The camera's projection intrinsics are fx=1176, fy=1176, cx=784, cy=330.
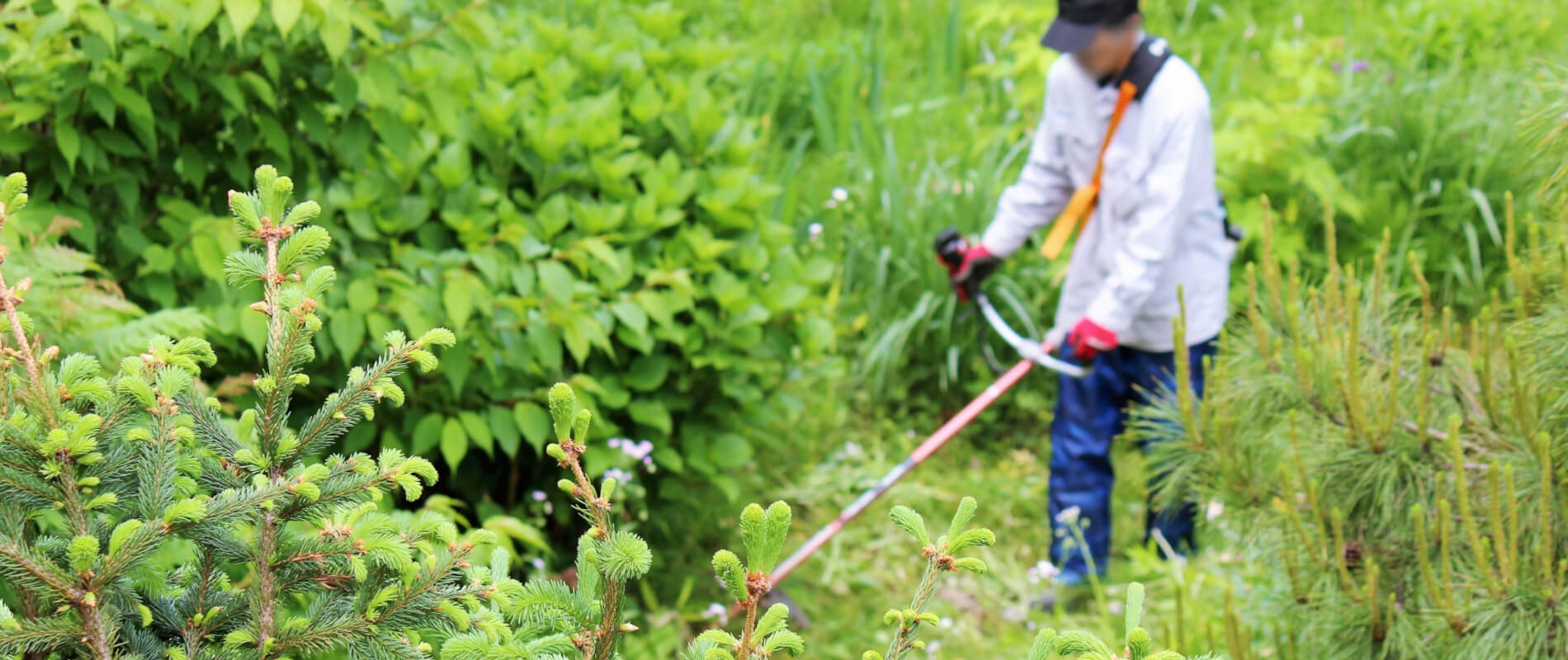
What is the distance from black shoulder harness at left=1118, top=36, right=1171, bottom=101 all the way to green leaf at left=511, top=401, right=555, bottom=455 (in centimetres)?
159

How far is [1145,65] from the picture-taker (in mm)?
2826

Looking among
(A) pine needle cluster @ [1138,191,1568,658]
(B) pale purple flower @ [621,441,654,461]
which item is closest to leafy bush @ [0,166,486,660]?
(A) pine needle cluster @ [1138,191,1568,658]

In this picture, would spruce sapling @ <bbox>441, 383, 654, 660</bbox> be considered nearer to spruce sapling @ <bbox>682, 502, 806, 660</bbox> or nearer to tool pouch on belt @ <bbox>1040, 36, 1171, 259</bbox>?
spruce sapling @ <bbox>682, 502, 806, 660</bbox>

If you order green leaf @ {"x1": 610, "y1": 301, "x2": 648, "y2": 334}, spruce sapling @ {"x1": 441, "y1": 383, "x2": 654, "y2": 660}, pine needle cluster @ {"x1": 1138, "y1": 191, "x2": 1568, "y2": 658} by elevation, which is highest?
spruce sapling @ {"x1": 441, "y1": 383, "x2": 654, "y2": 660}

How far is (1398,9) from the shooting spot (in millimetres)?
5094

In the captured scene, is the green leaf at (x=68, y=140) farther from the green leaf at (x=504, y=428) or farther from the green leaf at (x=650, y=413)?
the green leaf at (x=650, y=413)

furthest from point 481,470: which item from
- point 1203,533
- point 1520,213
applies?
point 1520,213

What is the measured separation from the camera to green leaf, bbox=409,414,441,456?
7.78ft

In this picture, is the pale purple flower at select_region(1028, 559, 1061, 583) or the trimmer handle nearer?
the pale purple flower at select_region(1028, 559, 1061, 583)

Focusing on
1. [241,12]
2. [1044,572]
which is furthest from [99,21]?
[1044,572]

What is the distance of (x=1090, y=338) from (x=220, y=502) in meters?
2.29

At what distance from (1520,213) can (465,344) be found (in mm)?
3333

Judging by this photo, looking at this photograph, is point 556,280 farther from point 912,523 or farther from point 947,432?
point 912,523

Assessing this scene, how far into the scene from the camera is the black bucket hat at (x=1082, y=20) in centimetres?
278
